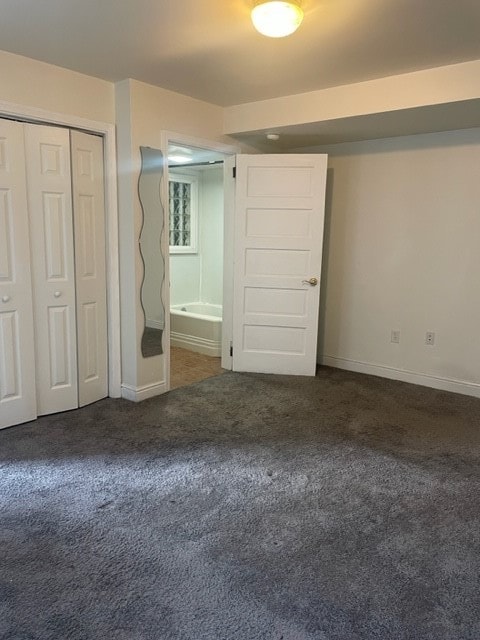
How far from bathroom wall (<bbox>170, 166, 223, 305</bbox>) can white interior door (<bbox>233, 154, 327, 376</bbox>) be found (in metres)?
1.94

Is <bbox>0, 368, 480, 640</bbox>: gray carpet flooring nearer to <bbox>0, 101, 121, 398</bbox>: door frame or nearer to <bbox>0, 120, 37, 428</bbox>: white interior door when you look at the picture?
<bbox>0, 120, 37, 428</bbox>: white interior door

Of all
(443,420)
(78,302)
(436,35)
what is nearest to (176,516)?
(78,302)

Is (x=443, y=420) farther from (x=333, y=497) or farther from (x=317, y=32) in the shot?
(x=317, y=32)

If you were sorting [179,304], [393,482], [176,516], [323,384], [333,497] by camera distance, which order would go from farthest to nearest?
[179,304] → [323,384] → [393,482] → [333,497] → [176,516]

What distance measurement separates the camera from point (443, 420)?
3.41 m

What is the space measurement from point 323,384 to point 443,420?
42.5 inches

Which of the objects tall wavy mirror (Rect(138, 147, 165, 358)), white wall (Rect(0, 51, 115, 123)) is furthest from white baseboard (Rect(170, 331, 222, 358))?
white wall (Rect(0, 51, 115, 123))

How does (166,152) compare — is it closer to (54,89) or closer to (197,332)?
(54,89)

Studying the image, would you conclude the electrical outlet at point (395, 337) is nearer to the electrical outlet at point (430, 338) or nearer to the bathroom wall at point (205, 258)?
the electrical outlet at point (430, 338)

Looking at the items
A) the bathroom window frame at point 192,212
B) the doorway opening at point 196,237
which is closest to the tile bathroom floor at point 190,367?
the doorway opening at point 196,237

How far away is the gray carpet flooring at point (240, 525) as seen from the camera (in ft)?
5.37

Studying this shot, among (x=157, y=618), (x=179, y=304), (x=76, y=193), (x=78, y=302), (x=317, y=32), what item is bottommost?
(x=157, y=618)

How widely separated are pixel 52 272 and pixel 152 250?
75 centimetres

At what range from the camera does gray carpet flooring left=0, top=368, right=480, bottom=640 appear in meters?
1.64
